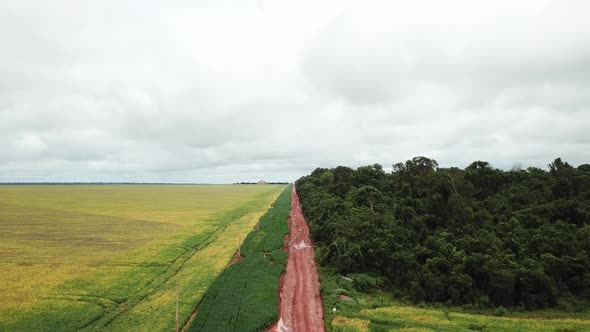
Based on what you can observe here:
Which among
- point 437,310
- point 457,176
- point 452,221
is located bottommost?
point 437,310

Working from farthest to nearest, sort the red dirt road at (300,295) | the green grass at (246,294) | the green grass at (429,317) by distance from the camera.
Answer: the red dirt road at (300,295), the green grass at (246,294), the green grass at (429,317)

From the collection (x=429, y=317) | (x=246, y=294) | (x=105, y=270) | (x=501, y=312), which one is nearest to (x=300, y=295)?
(x=246, y=294)

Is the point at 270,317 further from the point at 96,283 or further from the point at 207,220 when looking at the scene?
the point at 207,220

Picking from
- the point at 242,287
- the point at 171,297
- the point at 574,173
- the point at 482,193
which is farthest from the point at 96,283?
the point at 574,173

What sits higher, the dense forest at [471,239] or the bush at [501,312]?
the dense forest at [471,239]

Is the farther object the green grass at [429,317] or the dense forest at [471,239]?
the dense forest at [471,239]

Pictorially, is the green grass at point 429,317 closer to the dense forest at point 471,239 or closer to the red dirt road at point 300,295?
the red dirt road at point 300,295

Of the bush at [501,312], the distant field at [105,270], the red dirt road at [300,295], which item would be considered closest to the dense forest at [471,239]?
the bush at [501,312]
